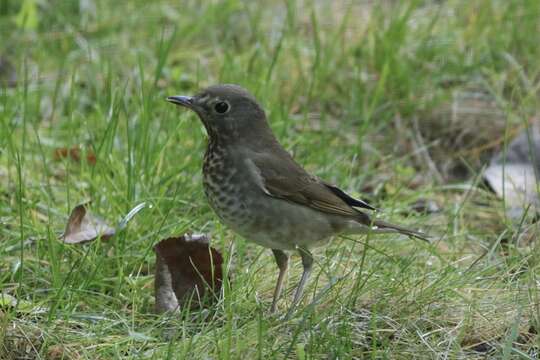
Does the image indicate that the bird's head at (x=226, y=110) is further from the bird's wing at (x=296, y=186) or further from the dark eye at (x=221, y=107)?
the bird's wing at (x=296, y=186)

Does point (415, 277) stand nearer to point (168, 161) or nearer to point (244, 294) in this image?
point (244, 294)

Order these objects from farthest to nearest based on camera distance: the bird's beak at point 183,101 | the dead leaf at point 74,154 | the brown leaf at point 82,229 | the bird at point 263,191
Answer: the dead leaf at point 74,154 < the brown leaf at point 82,229 < the bird's beak at point 183,101 < the bird at point 263,191

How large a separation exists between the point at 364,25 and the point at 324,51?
0.81 m

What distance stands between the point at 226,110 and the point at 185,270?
26.8 inches

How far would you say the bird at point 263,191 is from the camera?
4297mm

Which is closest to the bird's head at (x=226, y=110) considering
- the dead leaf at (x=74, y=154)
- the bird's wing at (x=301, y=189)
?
the bird's wing at (x=301, y=189)

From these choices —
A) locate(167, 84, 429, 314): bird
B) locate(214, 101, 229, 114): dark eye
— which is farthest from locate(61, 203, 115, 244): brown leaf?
locate(214, 101, 229, 114): dark eye

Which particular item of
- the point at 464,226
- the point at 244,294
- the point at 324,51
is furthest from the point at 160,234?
the point at 324,51

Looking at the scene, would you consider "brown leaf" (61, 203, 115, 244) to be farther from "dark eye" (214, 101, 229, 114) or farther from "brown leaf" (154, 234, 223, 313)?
"dark eye" (214, 101, 229, 114)

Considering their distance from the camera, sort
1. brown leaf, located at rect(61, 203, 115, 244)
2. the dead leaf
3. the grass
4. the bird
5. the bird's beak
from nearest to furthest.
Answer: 1. the grass
2. the bird
3. the bird's beak
4. brown leaf, located at rect(61, 203, 115, 244)
5. the dead leaf

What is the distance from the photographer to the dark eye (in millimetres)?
4449

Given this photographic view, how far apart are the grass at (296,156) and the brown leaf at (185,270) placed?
9 centimetres

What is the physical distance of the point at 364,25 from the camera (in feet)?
24.4

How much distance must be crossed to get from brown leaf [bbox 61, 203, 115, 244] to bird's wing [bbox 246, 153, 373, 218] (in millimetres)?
739
